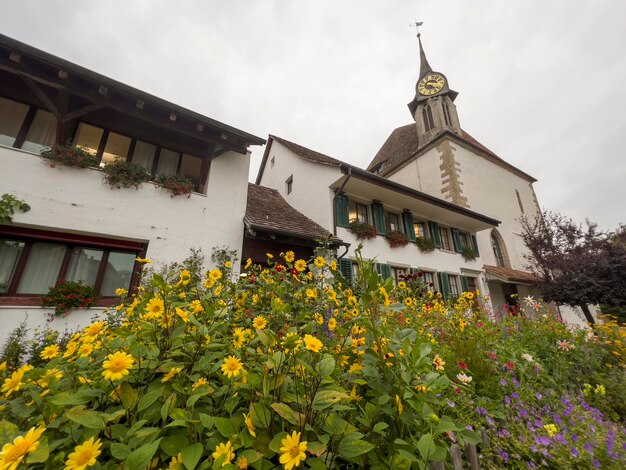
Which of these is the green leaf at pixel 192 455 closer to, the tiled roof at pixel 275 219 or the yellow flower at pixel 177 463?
the yellow flower at pixel 177 463

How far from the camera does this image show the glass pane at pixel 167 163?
662 cm

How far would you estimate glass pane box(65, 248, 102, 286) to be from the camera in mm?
5164

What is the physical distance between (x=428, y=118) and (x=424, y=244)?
11923 millimetres

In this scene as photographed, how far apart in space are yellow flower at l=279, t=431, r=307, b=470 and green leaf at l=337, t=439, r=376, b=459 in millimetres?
177

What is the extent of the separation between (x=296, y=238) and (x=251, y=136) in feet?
9.68

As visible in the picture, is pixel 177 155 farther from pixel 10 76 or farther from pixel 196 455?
pixel 196 455

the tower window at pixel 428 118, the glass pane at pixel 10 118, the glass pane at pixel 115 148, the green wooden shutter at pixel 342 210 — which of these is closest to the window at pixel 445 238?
the green wooden shutter at pixel 342 210

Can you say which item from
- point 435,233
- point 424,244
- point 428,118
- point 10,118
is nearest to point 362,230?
point 424,244

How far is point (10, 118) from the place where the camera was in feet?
17.5

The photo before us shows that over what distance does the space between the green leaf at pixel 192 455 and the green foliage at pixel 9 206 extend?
240 inches

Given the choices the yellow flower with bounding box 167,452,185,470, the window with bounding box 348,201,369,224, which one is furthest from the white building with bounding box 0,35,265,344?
the yellow flower with bounding box 167,452,185,470

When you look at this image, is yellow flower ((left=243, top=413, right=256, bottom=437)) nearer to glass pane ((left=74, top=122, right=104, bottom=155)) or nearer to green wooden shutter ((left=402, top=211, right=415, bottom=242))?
glass pane ((left=74, top=122, right=104, bottom=155))

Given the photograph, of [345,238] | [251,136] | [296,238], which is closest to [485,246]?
[345,238]

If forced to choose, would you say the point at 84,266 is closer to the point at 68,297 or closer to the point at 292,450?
the point at 68,297
